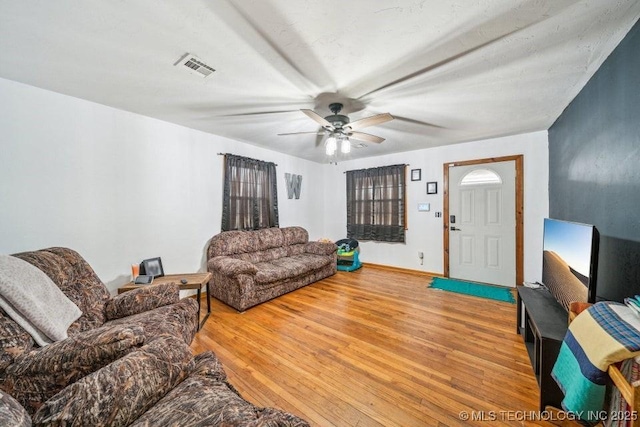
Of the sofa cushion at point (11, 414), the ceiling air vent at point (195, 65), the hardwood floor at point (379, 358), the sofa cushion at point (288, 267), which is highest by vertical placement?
the ceiling air vent at point (195, 65)

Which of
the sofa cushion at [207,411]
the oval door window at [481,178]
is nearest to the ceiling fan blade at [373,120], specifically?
the sofa cushion at [207,411]

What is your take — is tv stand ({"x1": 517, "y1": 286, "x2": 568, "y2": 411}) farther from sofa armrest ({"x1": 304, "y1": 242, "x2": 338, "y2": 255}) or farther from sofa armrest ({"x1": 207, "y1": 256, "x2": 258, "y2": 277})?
sofa armrest ({"x1": 304, "y1": 242, "x2": 338, "y2": 255})

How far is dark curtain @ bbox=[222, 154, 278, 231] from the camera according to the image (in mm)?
3775

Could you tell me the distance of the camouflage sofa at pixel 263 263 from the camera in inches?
118

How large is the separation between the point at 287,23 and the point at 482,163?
3.88 metres

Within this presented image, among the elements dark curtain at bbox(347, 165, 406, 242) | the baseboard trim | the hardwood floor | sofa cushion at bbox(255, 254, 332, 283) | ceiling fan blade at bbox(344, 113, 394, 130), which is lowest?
the hardwood floor

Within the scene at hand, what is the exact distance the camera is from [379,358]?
6.64ft

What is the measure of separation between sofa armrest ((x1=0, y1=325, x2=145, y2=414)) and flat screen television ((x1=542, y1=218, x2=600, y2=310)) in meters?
2.67

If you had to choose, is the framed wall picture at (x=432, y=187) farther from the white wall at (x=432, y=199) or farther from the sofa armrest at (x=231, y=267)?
the sofa armrest at (x=231, y=267)

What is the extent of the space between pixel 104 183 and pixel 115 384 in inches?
101

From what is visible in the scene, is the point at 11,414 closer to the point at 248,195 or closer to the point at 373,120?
the point at 373,120

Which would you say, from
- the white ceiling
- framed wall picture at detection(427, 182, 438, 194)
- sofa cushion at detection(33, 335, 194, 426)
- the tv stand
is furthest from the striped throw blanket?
framed wall picture at detection(427, 182, 438, 194)

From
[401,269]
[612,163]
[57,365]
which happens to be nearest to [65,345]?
[57,365]

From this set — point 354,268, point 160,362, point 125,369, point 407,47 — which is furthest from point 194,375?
point 354,268
